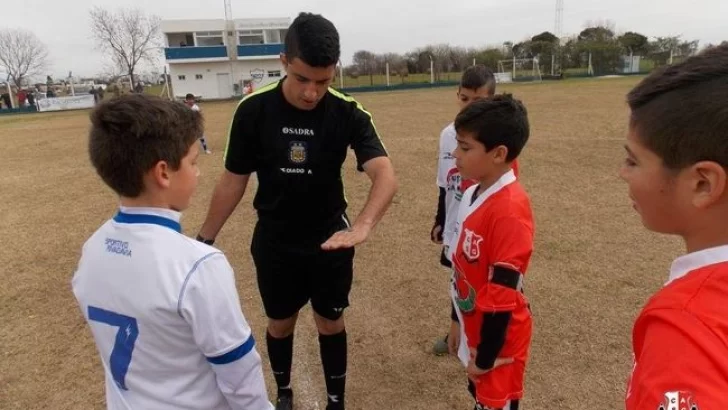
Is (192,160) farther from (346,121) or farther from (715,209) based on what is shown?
(715,209)

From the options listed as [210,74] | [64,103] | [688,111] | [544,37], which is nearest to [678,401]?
[688,111]

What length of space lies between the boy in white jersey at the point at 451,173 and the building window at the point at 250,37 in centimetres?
5447

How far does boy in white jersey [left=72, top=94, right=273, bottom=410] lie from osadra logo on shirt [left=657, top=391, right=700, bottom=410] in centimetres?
114

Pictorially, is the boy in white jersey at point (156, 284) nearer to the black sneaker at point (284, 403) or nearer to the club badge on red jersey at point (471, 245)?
the club badge on red jersey at point (471, 245)

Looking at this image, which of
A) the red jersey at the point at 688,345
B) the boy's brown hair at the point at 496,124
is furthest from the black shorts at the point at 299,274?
the red jersey at the point at 688,345

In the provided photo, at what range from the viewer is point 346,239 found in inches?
88.0

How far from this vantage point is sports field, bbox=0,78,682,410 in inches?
134

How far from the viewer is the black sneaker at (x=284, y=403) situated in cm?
323

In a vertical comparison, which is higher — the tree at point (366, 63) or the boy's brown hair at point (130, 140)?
the tree at point (366, 63)

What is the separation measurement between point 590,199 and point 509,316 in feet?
20.2

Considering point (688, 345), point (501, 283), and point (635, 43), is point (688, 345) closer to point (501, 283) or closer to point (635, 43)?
point (501, 283)

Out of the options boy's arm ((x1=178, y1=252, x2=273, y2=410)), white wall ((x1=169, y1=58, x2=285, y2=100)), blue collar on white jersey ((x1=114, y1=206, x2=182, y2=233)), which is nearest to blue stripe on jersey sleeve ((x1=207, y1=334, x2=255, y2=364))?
boy's arm ((x1=178, y1=252, x2=273, y2=410))

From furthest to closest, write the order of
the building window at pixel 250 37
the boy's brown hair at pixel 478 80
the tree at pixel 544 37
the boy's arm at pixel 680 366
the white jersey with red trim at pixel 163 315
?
the tree at pixel 544 37, the building window at pixel 250 37, the boy's brown hair at pixel 478 80, the white jersey with red trim at pixel 163 315, the boy's arm at pixel 680 366

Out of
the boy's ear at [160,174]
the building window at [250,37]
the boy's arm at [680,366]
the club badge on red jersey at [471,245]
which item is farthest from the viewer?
the building window at [250,37]
